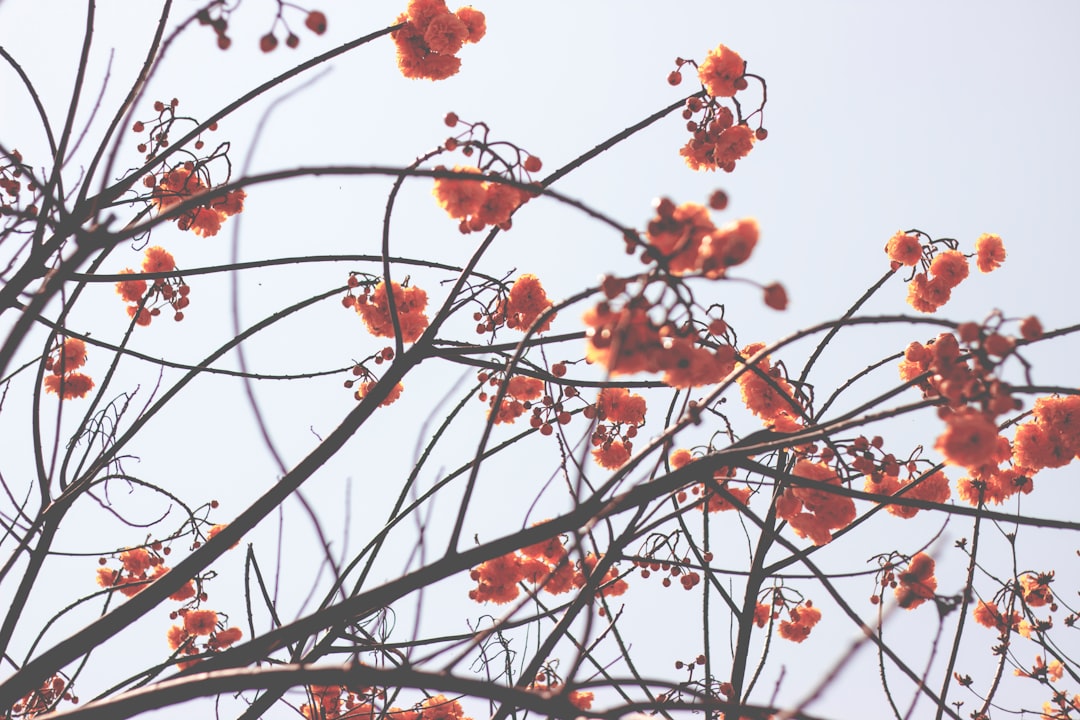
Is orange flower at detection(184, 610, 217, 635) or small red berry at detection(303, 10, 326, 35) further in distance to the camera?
orange flower at detection(184, 610, 217, 635)

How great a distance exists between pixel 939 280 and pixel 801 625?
2.29 m

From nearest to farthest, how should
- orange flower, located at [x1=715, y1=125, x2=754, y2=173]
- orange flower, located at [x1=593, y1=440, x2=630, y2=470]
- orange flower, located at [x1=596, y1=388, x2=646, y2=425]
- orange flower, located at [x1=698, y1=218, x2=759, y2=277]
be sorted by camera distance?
orange flower, located at [x1=698, y1=218, x2=759, y2=277]
orange flower, located at [x1=715, y1=125, x2=754, y2=173]
orange flower, located at [x1=596, y1=388, x2=646, y2=425]
orange flower, located at [x1=593, y1=440, x2=630, y2=470]

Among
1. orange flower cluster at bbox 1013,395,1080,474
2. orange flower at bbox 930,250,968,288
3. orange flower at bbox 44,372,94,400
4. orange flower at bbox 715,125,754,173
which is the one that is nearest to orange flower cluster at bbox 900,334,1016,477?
orange flower cluster at bbox 1013,395,1080,474

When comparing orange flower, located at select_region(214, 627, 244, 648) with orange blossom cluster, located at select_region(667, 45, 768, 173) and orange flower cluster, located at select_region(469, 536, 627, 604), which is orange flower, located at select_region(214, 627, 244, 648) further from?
orange blossom cluster, located at select_region(667, 45, 768, 173)

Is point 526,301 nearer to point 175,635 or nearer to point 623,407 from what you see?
point 623,407

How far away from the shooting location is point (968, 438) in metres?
1.77

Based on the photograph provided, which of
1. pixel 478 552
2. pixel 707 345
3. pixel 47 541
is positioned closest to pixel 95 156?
pixel 47 541

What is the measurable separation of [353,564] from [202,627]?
241 cm

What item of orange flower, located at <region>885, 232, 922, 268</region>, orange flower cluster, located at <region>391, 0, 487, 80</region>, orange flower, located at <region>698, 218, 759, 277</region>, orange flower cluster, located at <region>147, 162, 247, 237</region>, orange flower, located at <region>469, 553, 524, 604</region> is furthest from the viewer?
orange flower, located at <region>885, 232, 922, 268</region>

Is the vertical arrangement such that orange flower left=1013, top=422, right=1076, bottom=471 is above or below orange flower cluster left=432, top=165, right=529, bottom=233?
below

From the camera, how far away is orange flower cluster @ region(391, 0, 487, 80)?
361cm

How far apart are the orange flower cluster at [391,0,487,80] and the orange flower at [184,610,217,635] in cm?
330

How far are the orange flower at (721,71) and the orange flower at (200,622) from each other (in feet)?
13.2

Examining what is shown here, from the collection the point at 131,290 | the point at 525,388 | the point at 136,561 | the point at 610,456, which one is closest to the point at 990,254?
the point at 610,456
